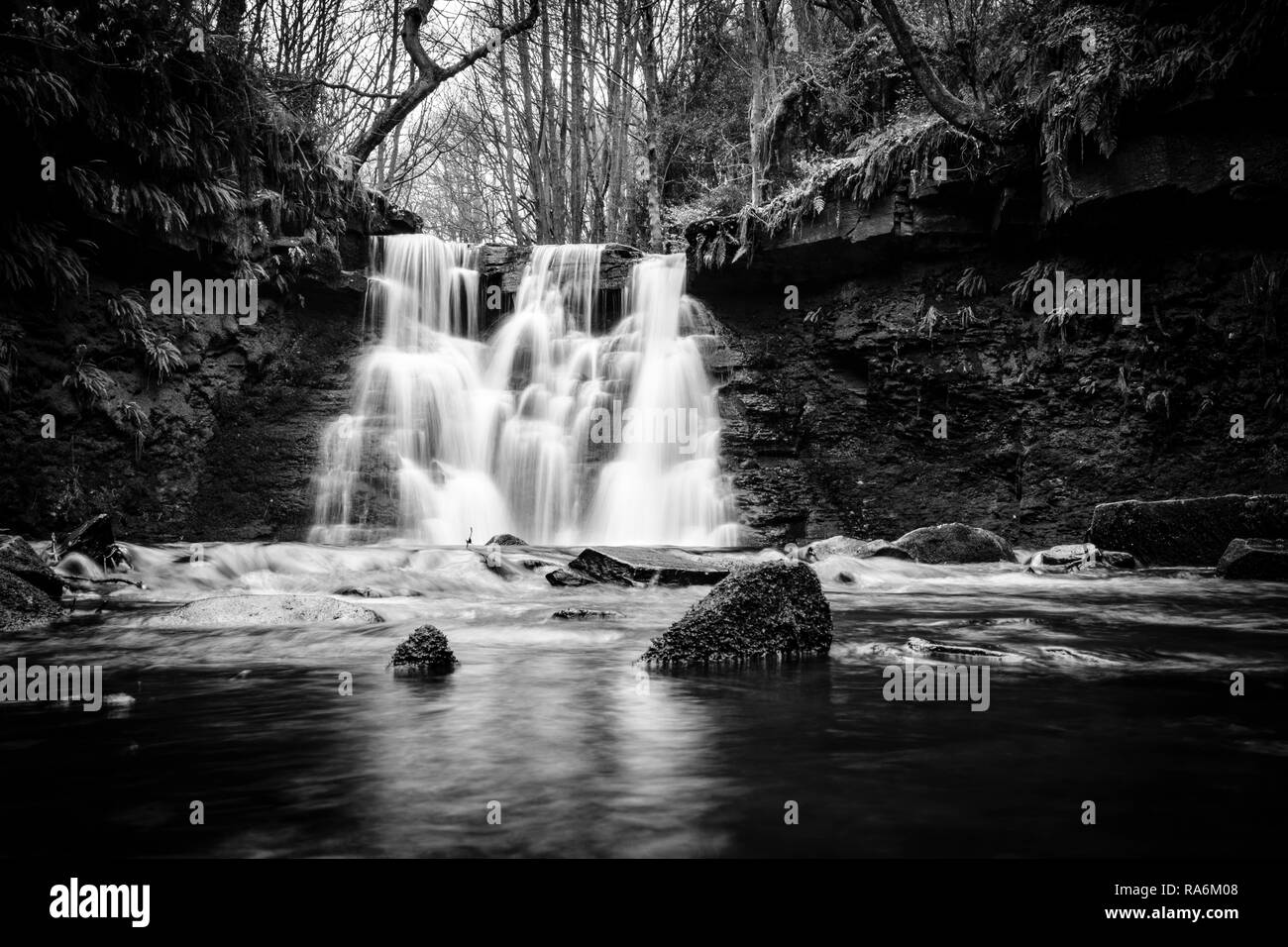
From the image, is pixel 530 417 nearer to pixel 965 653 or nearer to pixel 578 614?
pixel 578 614

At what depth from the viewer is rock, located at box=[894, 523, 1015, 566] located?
31.7 feet

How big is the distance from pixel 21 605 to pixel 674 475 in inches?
328

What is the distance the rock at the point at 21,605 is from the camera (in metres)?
5.23

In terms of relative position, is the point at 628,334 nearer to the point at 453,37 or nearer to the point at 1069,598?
the point at 1069,598

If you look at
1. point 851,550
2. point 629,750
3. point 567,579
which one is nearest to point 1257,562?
point 851,550

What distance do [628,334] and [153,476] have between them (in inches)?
283

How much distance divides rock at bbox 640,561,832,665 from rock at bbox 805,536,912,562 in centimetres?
513

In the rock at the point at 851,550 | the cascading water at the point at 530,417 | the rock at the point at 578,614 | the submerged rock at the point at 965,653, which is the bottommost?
the rock at the point at 578,614

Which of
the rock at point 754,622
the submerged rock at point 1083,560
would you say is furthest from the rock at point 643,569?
the submerged rock at point 1083,560

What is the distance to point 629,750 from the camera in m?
2.65

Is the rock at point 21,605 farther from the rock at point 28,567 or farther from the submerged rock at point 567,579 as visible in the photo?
the submerged rock at point 567,579

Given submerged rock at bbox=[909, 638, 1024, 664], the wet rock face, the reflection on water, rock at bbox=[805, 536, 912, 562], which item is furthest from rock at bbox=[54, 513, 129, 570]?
the wet rock face

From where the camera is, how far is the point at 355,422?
12.4 m

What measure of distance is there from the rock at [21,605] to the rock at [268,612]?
0.79m
